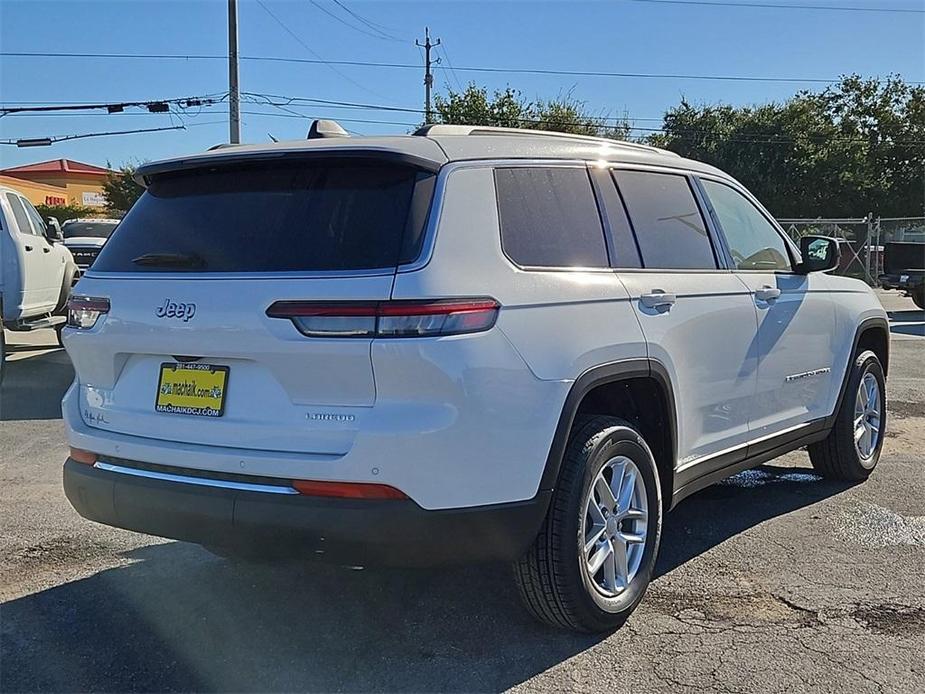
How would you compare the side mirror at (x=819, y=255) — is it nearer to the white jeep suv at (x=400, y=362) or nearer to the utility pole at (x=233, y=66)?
the white jeep suv at (x=400, y=362)

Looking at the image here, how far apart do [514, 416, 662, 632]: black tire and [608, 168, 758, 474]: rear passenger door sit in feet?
1.50

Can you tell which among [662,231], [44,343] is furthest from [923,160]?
[662,231]

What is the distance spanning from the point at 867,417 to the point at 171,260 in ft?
15.1

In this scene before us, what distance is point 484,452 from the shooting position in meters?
3.05

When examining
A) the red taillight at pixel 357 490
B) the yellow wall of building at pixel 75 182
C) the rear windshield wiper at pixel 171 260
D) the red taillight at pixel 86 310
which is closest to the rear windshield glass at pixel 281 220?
the rear windshield wiper at pixel 171 260

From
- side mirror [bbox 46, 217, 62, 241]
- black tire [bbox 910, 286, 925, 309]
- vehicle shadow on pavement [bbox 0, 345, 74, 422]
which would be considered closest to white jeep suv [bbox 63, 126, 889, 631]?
vehicle shadow on pavement [bbox 0, 345, 74, 422]

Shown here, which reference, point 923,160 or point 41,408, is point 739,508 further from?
point 923,160

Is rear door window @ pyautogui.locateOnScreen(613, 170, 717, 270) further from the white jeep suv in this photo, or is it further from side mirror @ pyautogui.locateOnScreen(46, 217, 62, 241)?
side mirror @ pyautogui.locateOnScreen(46, 217, 62, 241)

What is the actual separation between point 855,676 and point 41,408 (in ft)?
24.1

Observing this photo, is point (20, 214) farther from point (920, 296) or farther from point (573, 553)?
point (920, 296)

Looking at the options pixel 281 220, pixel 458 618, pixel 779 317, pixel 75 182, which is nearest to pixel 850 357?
pixel 779 317

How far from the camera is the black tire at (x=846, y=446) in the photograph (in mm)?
5641

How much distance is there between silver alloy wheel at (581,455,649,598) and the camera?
356 cm

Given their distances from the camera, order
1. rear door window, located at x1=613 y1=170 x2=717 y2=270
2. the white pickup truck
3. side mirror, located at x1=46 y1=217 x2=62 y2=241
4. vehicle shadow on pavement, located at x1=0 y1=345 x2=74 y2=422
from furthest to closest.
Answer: side mirror, located at x1=46 y1=217 x2=62 y2=241
the white pickup truck
vehicle shadow on pavement, located at x1=0 y1=345 x2=74 y2=422
rear door window, located at x1=613 y1=170 x2=717 y2=270
